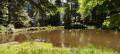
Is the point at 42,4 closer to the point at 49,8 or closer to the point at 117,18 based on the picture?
the point at 49,8

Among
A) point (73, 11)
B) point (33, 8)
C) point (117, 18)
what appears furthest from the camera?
point (73, 11)

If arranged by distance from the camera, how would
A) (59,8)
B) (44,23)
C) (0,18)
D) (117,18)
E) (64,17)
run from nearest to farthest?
(117,18) < (59,8) < (0,18) < (44,23) < (64,17)

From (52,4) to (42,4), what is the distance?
23.2 inches

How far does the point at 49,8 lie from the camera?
4516 mm

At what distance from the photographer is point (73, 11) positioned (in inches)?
1455

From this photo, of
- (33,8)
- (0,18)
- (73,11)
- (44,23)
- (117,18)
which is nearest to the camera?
(117,18)

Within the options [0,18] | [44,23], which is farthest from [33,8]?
[44,23]

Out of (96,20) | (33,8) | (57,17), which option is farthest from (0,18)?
(96,20)

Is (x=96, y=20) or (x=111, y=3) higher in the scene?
(x=111, y=3)

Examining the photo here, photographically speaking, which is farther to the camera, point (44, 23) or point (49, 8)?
point (44, 23)

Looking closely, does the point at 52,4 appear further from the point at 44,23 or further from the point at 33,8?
the point at 44,23

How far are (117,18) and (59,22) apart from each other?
31.2 metres

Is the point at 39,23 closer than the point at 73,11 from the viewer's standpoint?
Yes

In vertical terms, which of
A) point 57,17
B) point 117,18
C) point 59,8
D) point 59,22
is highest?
point 59,8
